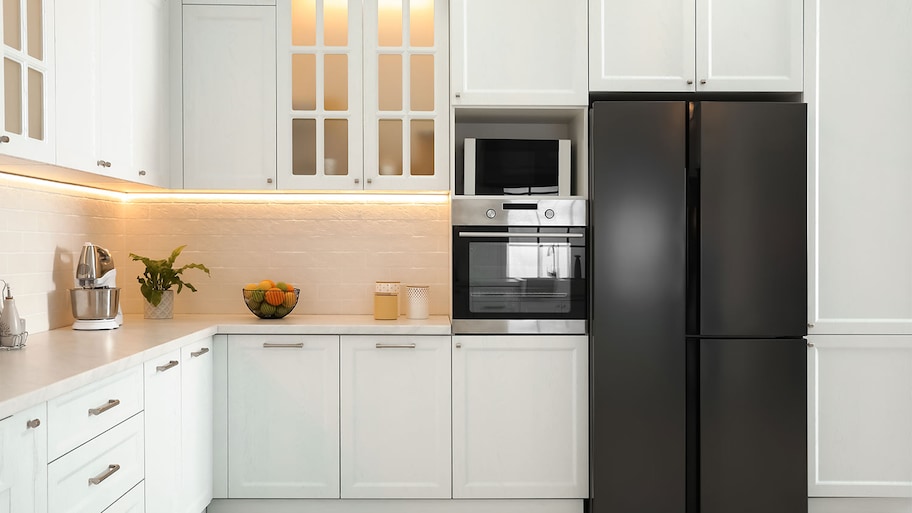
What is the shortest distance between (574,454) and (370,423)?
0.87 metres

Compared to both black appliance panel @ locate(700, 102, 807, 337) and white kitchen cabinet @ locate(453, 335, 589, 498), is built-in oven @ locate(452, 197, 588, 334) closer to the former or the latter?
white kitchen cabinet @ locate(453, 335, 589, 498)

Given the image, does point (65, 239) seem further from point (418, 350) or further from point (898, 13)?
point (898, 13)

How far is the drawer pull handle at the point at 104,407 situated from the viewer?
73.9 inches

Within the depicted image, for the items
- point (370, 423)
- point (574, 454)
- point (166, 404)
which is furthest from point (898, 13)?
point (166, 404)

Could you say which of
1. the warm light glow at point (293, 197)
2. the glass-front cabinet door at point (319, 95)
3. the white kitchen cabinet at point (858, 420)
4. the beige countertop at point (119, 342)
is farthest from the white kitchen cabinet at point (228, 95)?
the white kitchen cabinet at point (858, 420)

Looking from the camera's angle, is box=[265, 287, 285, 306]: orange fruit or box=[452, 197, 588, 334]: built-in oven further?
box=[265, 287, 285, 306]: orange fruit

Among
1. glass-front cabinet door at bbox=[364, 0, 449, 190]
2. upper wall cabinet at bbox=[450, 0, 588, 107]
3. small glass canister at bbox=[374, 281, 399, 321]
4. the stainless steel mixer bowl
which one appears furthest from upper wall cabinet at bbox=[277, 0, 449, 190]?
the stainless steel mixer bowl

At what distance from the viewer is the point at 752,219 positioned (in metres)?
2.82

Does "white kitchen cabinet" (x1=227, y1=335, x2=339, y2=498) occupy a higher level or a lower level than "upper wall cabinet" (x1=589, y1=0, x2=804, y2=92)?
lower

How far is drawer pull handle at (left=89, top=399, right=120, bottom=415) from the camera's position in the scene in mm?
1877

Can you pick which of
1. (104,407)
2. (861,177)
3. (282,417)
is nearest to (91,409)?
(104,407)

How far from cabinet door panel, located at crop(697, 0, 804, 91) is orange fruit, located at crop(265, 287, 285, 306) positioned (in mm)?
2039

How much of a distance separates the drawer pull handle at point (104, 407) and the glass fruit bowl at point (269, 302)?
108 centimetres

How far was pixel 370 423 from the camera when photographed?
292cm
